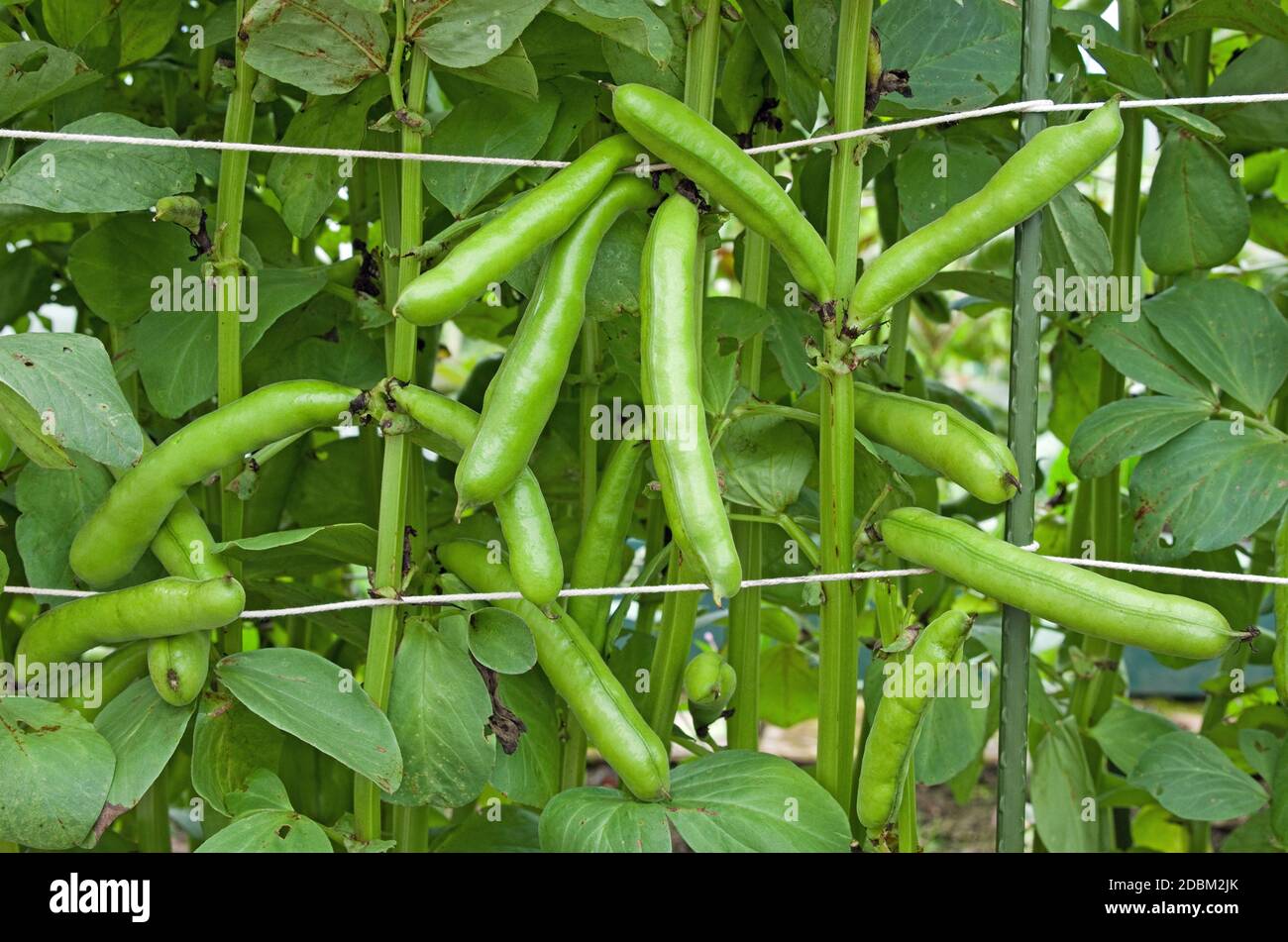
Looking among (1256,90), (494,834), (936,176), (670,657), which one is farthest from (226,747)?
(1256,90)

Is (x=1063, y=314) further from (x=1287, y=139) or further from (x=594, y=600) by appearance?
(x=594, y=600)

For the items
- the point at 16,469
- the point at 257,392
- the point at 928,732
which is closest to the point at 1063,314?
the point at 928,732

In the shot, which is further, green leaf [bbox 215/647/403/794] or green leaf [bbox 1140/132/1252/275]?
green leaf [bbox 1140/132/1252/275]

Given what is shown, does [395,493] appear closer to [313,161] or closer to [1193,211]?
[313,161]

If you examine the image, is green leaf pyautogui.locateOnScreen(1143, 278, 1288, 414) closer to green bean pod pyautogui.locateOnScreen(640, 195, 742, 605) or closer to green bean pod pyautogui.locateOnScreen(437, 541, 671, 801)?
green bean pod pyautogui.locateOnScreen(640, 195, 742, 605)

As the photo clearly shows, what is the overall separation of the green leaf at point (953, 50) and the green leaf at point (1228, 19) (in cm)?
21

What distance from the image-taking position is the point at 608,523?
1197 mm

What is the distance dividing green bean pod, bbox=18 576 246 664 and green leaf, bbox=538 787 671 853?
0.33 metres

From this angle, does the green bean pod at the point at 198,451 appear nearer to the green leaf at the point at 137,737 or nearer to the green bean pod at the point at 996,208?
the green leaf at the point at 137,737

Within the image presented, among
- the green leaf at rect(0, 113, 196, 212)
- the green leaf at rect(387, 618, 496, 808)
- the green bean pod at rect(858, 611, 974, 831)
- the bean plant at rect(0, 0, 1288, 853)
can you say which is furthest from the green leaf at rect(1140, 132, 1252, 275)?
the green leaf at rect(0, 113, 196, 212)

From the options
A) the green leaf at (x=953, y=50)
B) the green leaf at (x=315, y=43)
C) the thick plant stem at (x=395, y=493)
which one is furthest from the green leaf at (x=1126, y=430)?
A: the green leaf at (x=315, y=43)

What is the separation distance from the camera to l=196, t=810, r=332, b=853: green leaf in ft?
3.45

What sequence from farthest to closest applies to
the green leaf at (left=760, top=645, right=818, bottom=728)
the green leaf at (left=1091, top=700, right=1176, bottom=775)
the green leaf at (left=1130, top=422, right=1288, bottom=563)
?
the green leaf at (left=760, top=645, right=818, bottom=728)
the green leaf at (left=1091, top=700, right=1176, bottom=775)
the green leaf at (left=1130, top=422, right=1288, bottom=563)

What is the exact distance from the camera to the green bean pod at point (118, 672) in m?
1.23
